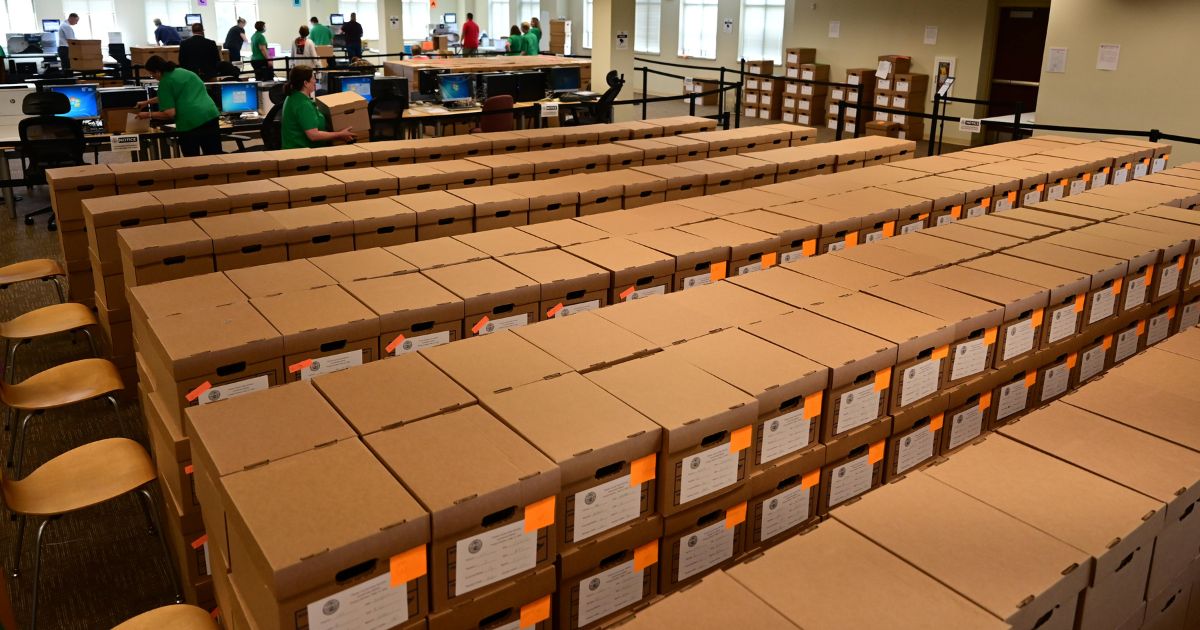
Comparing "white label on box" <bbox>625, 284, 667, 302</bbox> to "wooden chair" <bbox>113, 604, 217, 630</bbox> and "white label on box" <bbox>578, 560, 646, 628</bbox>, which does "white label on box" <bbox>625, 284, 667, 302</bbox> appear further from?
"wooden chair" <bbox>113, 604, 217, 630</bbox>

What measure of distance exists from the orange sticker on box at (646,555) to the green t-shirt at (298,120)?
5.58m

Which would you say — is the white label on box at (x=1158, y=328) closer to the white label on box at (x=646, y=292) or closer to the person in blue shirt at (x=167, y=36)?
the white label on box at (x=646, y=292)

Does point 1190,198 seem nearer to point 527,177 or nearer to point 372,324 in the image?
point 527,177

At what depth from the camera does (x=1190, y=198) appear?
5199 millimetres

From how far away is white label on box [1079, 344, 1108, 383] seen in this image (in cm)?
357

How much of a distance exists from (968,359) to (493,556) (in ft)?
5.99

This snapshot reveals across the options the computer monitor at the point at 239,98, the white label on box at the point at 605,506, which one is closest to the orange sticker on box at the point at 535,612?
the white label on box at the point at 605,506

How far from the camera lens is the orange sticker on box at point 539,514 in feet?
6.63

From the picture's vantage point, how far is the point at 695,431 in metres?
2.28

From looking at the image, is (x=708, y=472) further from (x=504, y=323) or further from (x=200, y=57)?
(x=200, y=57)

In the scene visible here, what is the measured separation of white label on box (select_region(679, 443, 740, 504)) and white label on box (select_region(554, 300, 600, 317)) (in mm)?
1209

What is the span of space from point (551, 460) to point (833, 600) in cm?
68

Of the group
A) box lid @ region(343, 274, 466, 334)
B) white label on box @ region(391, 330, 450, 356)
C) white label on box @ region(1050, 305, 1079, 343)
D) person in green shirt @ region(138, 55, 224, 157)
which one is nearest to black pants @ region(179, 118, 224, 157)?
person in green shirt @ region(138, 55, 224, 157)

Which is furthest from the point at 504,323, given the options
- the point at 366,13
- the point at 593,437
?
the point at 366,13
